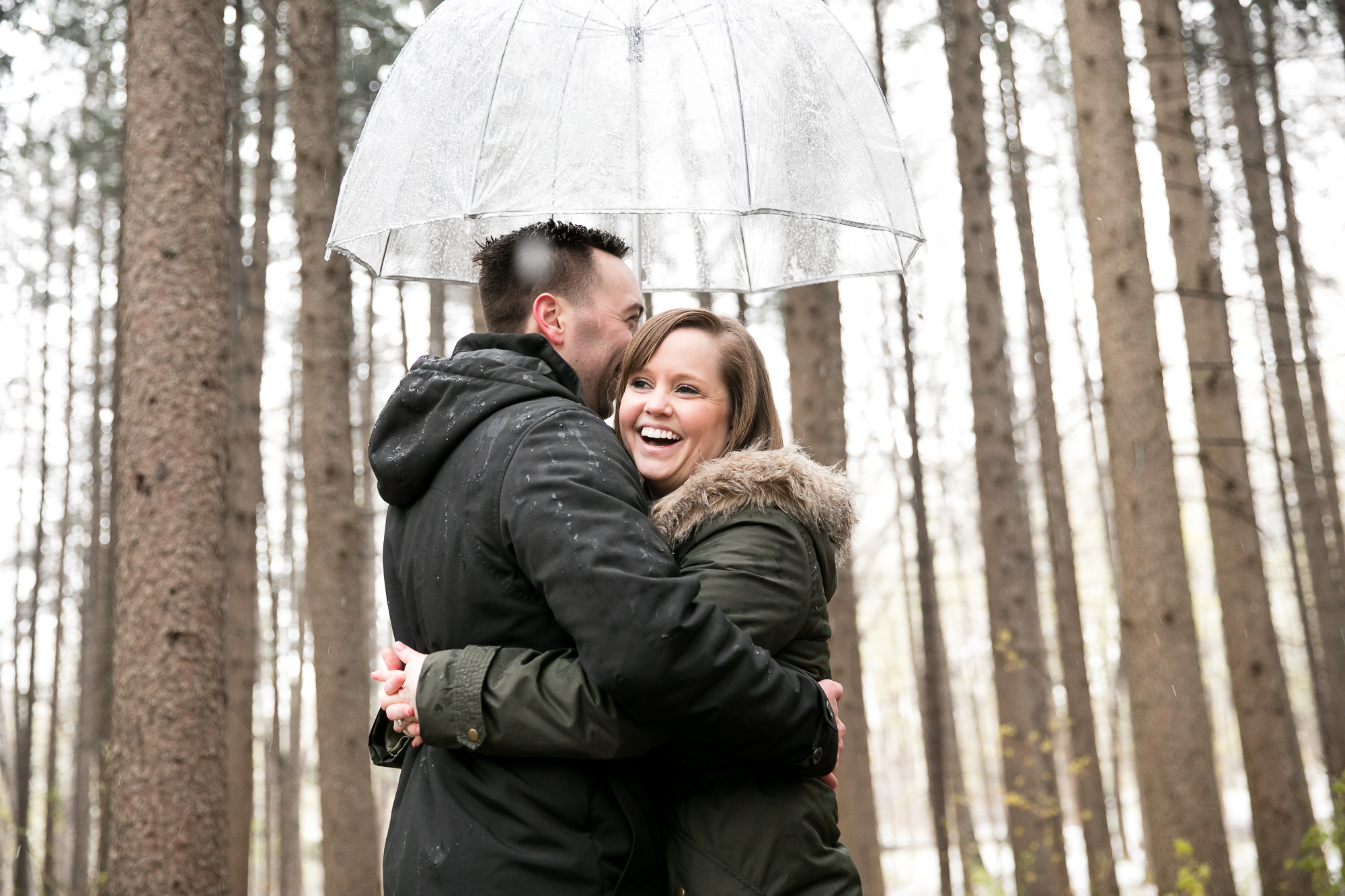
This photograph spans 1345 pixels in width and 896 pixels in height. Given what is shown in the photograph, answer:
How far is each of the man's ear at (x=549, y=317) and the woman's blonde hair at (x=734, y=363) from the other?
188mm

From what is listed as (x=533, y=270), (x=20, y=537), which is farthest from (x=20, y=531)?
(x=533, y=270)

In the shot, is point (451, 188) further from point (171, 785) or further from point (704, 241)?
point (171, 785)

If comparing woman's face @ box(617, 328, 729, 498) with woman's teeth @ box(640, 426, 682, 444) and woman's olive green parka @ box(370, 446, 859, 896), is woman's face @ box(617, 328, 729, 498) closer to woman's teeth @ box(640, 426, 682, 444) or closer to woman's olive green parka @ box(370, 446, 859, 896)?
woman's teeth @ box(640, 426, 682, 444)

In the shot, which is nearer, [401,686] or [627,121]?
[401,686]

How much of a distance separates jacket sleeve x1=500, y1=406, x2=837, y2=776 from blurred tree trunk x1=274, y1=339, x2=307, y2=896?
16862 millimetres

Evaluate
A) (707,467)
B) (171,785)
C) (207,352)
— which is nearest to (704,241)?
(707,467)

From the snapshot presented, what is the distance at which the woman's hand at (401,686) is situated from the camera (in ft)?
6.95

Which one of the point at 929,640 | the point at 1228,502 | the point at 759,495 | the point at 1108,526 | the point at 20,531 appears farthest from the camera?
the point at 20,531

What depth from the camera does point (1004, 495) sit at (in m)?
10.3

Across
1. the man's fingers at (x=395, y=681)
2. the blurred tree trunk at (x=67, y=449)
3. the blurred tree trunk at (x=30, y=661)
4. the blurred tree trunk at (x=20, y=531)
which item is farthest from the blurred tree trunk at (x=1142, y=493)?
the blurred tree trunk at (x=20, y=531)

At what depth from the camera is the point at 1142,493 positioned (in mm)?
6180

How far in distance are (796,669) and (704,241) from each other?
2197mm

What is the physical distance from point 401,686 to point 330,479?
19.3ft

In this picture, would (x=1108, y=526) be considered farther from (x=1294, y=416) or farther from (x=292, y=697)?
(x=292, y=697)
